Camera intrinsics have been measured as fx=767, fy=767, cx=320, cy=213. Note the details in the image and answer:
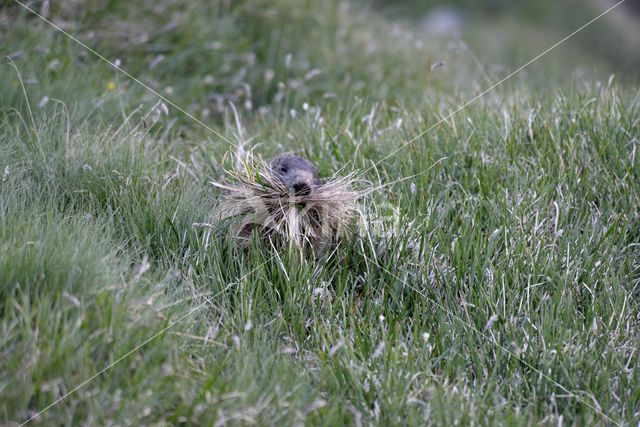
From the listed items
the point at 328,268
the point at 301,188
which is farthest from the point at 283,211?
the point at 328,268

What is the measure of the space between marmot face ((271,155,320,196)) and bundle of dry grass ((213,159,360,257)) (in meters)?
0.03

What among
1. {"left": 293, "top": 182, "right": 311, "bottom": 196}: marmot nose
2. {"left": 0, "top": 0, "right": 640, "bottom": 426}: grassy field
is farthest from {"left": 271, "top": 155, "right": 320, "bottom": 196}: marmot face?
{"left": 0, "top": 0, "right": 640, "bottom": 426}: grassy field

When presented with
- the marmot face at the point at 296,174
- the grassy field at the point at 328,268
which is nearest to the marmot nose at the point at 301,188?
the marmot face at the point at 296,174

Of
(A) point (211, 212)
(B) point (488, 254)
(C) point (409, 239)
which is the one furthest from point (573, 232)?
(A) point (211, 212)

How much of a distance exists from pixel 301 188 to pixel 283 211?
0.14m

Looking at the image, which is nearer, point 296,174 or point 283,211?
point 283,211

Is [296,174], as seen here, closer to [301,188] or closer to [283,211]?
[301,188]

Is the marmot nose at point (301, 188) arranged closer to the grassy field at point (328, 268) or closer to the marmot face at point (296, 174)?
the marmot face at point (296, 174)

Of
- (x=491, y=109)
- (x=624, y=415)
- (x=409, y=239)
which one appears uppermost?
(x=491, y=109)

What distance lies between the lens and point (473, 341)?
3195 millimetres

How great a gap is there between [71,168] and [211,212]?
31.0 inches

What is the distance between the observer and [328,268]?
3553 millimetres

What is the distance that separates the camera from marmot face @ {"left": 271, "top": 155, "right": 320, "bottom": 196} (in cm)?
349

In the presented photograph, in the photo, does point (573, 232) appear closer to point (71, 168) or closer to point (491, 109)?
point (491, 109)
